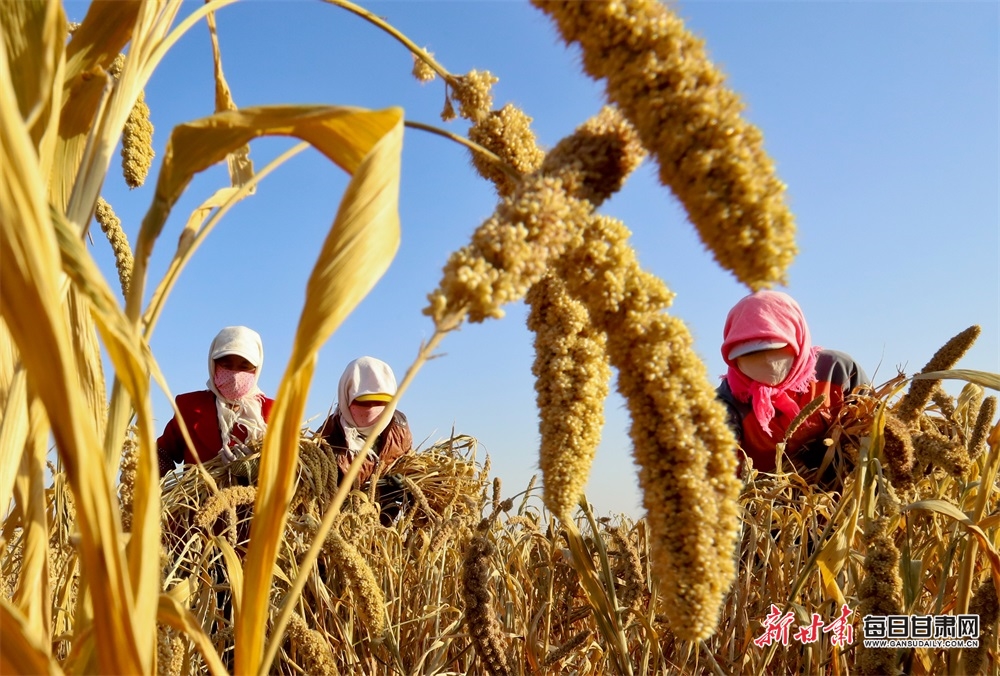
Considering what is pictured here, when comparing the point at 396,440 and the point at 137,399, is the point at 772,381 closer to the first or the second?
the point at 396,440

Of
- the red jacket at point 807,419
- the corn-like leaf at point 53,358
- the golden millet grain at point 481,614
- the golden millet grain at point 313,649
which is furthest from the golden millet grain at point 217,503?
the red jacket at point 807,419

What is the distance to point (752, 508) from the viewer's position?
2037 millimetres

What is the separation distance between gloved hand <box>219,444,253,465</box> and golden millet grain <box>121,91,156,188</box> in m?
2.67

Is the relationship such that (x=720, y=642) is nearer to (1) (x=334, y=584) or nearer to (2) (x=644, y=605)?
(2) (x=644, y=605)

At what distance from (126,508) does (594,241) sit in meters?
0.82

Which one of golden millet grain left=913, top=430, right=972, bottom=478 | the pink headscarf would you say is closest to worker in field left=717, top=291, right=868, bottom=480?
the pink headscarf

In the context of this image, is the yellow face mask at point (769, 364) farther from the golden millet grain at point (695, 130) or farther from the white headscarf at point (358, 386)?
the golden millet grain at point (695, 130)

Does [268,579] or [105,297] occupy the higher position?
[105,297]

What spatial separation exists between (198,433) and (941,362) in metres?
3.49

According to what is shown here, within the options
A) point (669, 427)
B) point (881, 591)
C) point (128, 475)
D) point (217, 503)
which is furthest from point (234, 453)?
point (669, 427)

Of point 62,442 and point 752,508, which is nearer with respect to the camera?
point 62,442

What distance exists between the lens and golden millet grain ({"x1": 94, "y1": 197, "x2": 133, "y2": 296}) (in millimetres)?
1074

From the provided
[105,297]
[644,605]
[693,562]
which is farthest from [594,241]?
[644,605]

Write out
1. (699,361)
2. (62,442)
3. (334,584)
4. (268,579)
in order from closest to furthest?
(62,442) → (268,579) → (699,361) → (334,584)
